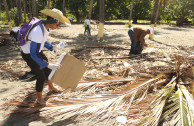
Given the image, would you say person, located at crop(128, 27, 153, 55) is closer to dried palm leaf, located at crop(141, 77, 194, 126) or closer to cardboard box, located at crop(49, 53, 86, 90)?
dried palm leaf, located at crop(141, 77, 194, 126)

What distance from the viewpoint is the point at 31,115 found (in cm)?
234

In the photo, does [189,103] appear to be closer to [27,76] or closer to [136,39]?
[27,76]

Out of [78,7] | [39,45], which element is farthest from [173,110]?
[78,7]

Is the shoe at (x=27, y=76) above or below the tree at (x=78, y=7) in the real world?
below

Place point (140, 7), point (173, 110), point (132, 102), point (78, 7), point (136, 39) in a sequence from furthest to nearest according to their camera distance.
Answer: point (140, 7)
point (78, 7)
point (136, 39)
point (132, 102)
point (173, 110)

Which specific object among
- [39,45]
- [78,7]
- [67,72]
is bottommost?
[67,72]

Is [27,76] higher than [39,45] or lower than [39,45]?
lower

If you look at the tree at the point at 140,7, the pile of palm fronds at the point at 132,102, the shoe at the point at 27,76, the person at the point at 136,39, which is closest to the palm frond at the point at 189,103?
the pile of palm fronds at the point at 132,102

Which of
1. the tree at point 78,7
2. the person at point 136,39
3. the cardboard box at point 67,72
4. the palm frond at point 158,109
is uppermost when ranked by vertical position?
the tree at point 78,7

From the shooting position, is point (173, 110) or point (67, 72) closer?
point (173, 110)

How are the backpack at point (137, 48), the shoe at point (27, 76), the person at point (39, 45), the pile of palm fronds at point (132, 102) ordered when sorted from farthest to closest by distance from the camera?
1. the backpack at point (137, 48)
2. the shoe at point (27, 76)
3. the person at point (39, 45)
4. the pile of palm fronds at point (132, 102)

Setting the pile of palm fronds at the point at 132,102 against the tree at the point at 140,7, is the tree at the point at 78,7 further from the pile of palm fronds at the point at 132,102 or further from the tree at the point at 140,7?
the pile of palm fronds at the point at 132,102

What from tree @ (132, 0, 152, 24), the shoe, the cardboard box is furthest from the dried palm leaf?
tree @ (132, 0, 152, 24)

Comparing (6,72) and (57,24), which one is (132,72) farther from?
(6,72)
